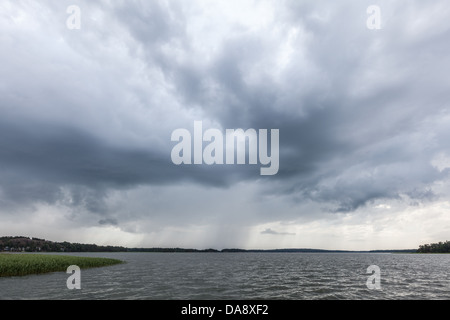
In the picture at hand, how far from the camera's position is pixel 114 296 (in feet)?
104

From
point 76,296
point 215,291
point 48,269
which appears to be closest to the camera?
point 76,296

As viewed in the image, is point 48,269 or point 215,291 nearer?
point 215,291
